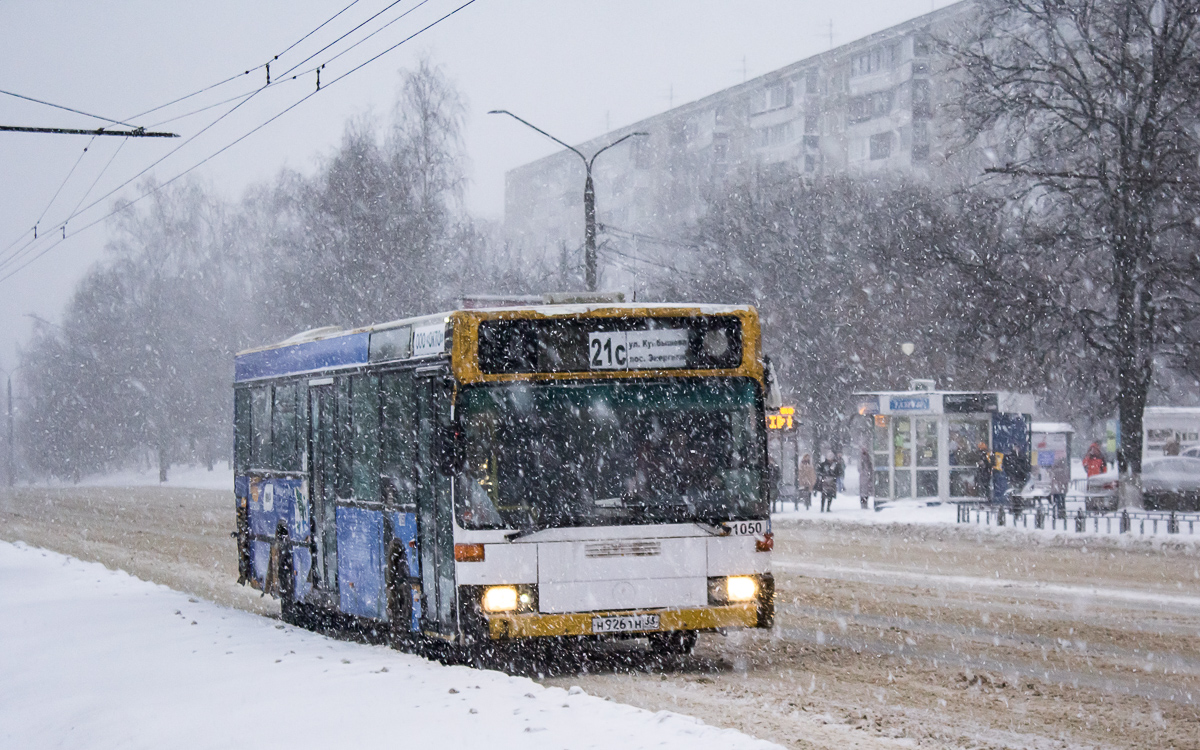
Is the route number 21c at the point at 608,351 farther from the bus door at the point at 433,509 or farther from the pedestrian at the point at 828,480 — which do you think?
the pedestrian at the point at 828,480

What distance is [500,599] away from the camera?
35.3 ft

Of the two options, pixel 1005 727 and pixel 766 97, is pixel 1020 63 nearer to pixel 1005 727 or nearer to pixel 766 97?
pixel 1005 727

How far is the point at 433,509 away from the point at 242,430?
6563 mm

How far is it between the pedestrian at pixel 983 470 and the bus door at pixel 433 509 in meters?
25.0

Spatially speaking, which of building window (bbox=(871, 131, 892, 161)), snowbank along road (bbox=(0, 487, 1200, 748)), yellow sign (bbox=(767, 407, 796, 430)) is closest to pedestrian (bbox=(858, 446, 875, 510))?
yellow sign (bbox=(767, 407, 796, 430))

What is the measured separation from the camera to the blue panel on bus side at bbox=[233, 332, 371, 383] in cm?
1351

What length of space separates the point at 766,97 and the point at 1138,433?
197 ft

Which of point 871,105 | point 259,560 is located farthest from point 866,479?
point 871,105

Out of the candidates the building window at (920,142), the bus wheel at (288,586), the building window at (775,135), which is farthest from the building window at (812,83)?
the bus wheel at (288,586)

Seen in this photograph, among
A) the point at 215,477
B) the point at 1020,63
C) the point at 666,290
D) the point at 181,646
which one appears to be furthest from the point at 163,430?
the point at 181,646

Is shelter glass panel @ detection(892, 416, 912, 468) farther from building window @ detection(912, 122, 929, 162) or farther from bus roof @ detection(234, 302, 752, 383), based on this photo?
building window @ detection(912, 122, 929, 162)

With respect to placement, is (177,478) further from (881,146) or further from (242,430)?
(242,430)

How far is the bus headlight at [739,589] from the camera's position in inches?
432

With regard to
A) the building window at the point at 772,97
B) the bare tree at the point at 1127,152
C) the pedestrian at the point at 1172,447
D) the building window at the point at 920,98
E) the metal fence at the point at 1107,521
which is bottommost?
the metal fence at the point at 1107,521
